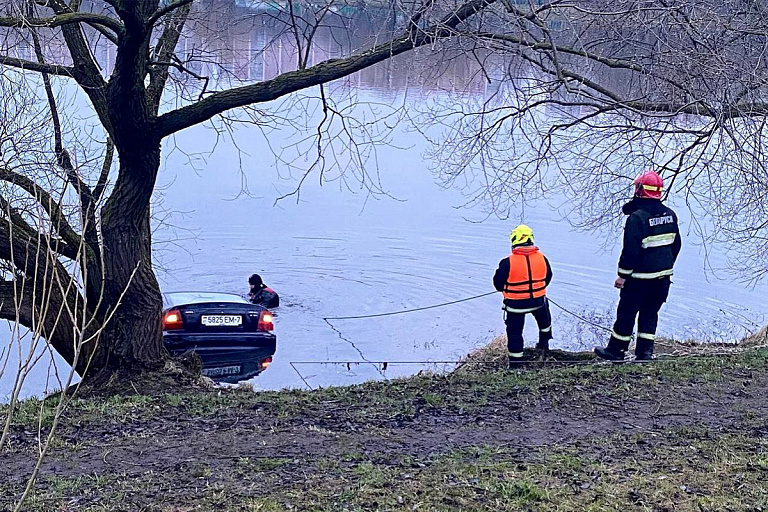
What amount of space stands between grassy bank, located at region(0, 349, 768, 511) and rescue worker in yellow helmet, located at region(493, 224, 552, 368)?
1736mm

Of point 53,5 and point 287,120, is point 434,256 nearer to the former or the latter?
point 287,120

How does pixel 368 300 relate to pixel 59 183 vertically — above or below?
below

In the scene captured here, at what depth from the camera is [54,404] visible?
23.0ft

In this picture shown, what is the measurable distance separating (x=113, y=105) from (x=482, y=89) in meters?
3.28

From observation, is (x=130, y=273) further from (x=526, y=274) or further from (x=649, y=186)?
(x=649, y=186)

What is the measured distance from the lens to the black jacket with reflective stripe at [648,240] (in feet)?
27.3

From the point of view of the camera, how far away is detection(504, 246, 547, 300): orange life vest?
9.36 meters

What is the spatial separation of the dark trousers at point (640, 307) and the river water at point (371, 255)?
233 cm

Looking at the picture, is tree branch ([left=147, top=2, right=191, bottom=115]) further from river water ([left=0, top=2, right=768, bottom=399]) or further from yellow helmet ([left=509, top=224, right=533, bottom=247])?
yellow helmet ([left=509, top=224, right=533, bottom=247])

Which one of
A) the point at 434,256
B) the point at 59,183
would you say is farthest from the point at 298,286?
the point at 59,183

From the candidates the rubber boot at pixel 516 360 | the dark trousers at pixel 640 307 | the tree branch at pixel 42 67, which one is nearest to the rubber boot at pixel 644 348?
the dark trousers at pixel 640 307


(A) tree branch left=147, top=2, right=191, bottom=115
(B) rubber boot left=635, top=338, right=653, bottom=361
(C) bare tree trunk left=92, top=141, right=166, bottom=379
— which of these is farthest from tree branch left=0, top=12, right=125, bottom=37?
(B) rubber boot left=635, top=338, right=653, bottom=361

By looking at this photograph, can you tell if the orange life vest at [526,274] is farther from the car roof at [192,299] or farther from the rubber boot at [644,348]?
the car roof at [192,299]

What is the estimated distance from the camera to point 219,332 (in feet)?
35.0
